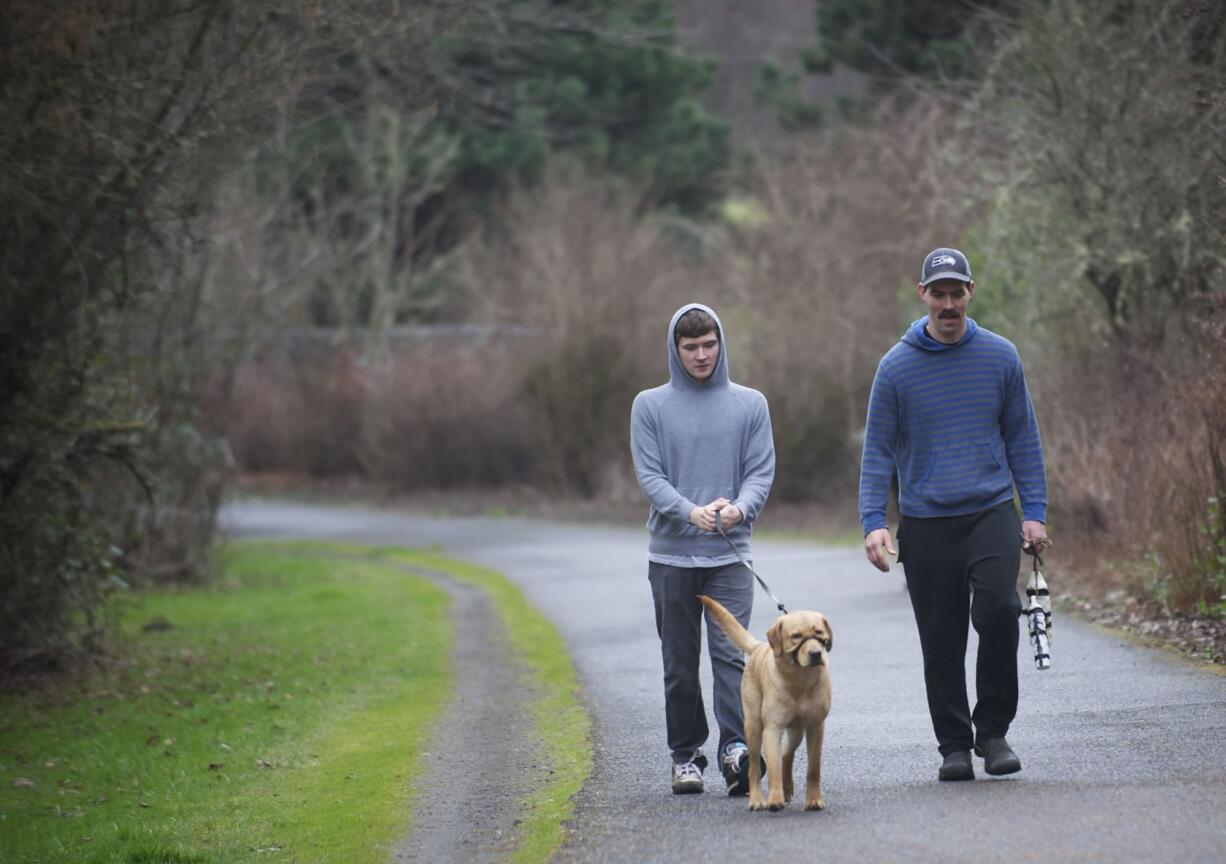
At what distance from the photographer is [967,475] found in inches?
304

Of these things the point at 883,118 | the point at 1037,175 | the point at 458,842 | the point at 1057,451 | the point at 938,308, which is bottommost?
the point at 458,842

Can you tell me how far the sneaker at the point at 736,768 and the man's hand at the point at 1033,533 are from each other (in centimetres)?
153

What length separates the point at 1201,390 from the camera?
12.3 metres

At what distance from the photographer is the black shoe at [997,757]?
7668 mm

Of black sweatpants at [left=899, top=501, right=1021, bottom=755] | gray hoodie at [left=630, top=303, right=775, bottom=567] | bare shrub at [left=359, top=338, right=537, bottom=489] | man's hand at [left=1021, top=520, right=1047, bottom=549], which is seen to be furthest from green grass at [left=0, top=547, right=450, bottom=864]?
bare shrub at [left=359, top=338, right=537, bottom=489]

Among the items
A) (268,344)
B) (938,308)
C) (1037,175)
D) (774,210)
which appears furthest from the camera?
(268,344)

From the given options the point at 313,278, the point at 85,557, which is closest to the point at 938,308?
the point at 85,557

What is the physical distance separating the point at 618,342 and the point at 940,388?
2530 cm

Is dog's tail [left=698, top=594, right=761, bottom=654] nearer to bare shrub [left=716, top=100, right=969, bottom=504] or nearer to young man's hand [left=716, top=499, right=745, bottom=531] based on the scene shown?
young man's hand [left=716, top=499, right=745, bottom=531]

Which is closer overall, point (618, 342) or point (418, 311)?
point (618, 342)

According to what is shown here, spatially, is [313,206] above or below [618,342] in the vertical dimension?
above

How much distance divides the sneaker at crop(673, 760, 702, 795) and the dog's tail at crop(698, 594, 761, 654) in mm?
684

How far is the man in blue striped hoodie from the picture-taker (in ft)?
25.2

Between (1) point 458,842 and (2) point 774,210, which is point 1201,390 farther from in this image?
(2) point 774,210
